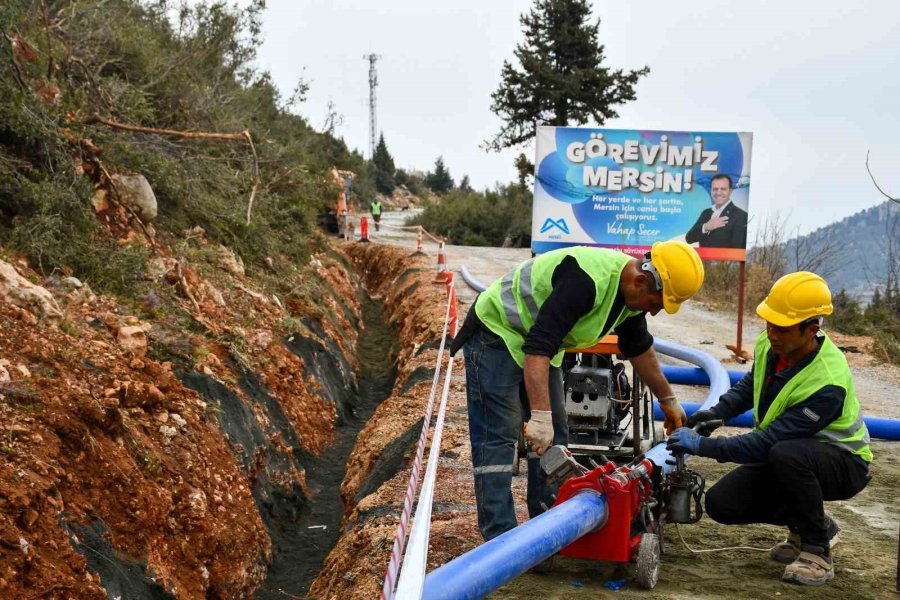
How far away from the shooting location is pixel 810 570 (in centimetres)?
392

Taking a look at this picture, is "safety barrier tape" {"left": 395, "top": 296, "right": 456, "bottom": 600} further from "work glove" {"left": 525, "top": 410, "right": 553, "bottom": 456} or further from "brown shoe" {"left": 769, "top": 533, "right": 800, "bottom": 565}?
"brown shoe" {"left": 769, "top": 533, "right": 800, "bottom": 565}

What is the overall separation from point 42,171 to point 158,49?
7110 mm

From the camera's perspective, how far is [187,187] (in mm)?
10664

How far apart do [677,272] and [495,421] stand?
1.16 meters

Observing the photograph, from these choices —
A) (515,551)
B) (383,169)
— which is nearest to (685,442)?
(515,551)

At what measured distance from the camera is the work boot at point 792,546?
415 cm

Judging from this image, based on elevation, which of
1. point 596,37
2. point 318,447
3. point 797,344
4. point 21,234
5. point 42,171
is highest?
point 596,37

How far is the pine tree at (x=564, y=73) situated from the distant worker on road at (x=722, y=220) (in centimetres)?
2251

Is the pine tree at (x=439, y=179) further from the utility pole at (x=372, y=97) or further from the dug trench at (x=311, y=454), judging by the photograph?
the dug trench at (x=311, y=454)

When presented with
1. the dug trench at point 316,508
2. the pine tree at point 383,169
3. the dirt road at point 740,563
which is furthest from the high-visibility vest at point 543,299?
the pine tree at point 383,169

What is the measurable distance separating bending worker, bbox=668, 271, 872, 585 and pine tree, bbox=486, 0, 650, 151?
96.8ft

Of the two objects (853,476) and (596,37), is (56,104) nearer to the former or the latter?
(853,476)

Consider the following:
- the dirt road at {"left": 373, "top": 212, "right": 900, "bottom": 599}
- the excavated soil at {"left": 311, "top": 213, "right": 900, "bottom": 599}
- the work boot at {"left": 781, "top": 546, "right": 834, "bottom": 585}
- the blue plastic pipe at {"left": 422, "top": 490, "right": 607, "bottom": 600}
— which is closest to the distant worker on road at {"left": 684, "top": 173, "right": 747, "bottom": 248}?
the excavated soil at {"left": 311, "top": 213, "right": 900, "bottom": 599}

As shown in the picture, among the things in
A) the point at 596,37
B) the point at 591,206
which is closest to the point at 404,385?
the point at 591,206
